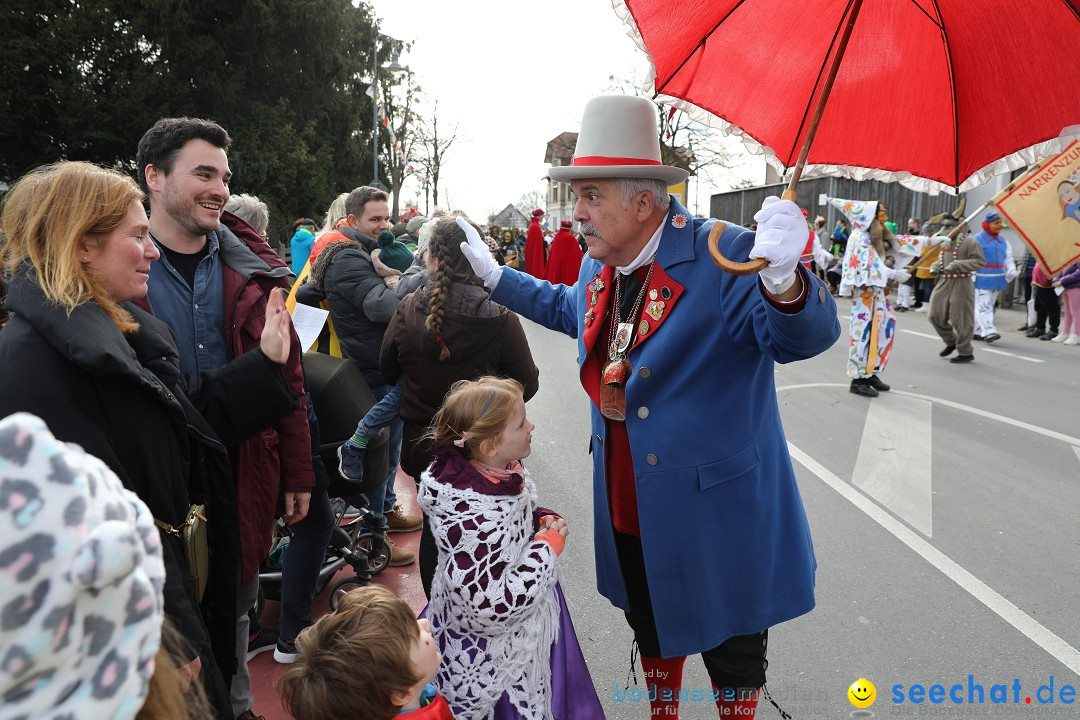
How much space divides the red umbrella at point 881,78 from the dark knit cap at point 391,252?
262cm

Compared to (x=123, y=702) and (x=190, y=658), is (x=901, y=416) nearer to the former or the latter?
(x=190, y=658)

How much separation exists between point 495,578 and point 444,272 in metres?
1.64

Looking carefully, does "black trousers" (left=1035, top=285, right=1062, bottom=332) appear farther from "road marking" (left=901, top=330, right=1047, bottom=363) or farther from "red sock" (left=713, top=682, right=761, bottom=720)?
"red sock" (left=713, top=682, right=761, bottom=720)

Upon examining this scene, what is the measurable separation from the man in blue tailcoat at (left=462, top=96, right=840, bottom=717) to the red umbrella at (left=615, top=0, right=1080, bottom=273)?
271mm

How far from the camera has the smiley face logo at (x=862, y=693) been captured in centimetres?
280

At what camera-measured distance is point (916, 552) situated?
13.2 feet

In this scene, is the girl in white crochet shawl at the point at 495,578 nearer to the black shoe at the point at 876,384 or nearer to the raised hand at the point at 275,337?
the raised hand at the point at 275,337

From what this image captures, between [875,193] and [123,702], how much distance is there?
954 inches

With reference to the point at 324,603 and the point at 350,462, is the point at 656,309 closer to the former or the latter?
the point at 350,462

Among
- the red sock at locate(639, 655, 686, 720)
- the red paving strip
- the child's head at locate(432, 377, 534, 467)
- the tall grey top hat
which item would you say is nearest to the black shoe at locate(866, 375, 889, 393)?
the red paving strip

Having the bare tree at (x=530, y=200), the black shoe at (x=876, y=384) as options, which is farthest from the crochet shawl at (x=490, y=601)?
the bare tree at (x=530, y=200)

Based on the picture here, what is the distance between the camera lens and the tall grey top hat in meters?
2.22

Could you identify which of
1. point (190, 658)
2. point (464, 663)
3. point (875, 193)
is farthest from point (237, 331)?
point (875, 193)

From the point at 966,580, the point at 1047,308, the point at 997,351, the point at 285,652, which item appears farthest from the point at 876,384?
the point at 285,652
